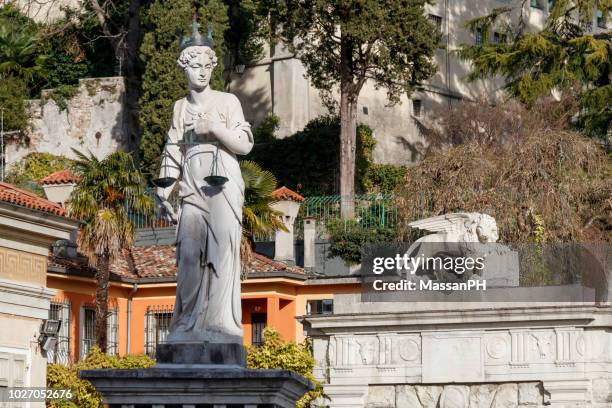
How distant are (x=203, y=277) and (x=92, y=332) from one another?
2478cm

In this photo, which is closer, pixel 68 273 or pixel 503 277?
pixel 503 277

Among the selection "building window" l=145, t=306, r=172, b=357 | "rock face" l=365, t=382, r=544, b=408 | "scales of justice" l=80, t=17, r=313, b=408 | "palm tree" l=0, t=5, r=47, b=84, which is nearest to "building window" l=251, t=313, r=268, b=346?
"building window" l=145, t=306, r=172, b=357

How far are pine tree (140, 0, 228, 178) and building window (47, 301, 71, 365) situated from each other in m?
11.8

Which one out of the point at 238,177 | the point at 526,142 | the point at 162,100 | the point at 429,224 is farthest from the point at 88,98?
the point at 238,177

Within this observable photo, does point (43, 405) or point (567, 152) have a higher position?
point (567, 152)

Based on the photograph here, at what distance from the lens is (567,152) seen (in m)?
43.5

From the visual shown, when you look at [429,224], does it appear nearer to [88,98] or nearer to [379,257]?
[379,257]

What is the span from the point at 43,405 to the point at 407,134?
28.3m

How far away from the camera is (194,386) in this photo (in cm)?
1366

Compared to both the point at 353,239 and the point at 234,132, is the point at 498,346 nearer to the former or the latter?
the point at 353,239

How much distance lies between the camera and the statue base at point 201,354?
14078mm

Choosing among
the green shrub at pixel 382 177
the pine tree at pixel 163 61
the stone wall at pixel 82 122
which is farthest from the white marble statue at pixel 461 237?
the stone wall at pixel 82 122

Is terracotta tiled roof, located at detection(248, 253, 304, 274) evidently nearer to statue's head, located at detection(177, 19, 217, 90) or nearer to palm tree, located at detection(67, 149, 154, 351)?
palm tree, located at detection(67, 149, 154, 351)

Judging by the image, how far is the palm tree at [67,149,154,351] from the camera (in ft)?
116
